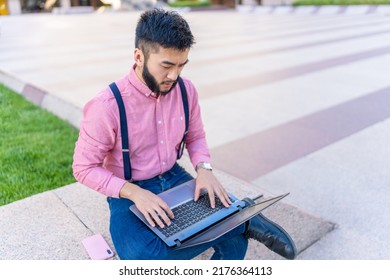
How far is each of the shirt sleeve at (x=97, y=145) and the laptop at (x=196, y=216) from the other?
168 mm

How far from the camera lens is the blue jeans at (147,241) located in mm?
1648

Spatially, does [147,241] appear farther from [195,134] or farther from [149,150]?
[195,134]

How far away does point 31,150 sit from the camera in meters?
3.45

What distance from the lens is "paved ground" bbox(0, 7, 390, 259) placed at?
2.32m

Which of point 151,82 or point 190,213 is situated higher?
point 151,82

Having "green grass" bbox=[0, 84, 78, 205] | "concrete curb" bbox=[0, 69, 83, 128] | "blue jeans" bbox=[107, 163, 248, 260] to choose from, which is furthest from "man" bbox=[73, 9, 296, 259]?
"concrete curb" bbox=[0, 69, 83, 128]

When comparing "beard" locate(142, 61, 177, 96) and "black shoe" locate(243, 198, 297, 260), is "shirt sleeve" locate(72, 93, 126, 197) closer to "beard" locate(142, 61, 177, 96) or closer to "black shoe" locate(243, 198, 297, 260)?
"beard" locate(142, 61, 177, 96)

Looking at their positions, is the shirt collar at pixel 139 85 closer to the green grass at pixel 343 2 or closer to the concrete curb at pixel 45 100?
the concrete curb at pixel 45 100

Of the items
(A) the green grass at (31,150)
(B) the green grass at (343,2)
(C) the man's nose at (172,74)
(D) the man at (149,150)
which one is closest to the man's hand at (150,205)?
(D) the man at (149,150)

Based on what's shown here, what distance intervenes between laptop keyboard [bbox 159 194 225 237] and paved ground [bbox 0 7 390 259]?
47 centimetres

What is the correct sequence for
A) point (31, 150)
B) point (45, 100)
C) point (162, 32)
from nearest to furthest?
point (162, 32), point (31, 150), point (45, 100)

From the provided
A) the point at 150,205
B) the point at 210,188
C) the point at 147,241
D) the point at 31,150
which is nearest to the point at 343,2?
the point at 31,150

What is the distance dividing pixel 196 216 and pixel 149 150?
1.34ft

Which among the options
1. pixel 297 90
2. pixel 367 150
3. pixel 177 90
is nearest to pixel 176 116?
pixel 177 90
